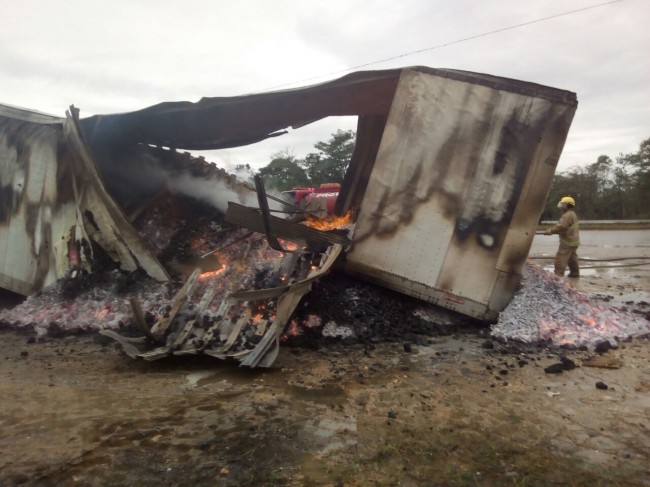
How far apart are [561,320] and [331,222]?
14.4ft

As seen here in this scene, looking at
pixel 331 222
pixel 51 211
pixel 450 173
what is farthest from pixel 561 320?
pixel 51 211

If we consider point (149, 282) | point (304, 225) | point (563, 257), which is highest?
point (563, 257)

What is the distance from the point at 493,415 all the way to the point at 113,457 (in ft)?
9.70

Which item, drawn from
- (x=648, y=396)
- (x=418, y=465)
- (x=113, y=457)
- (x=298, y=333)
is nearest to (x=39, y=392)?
(x=113, y=457)

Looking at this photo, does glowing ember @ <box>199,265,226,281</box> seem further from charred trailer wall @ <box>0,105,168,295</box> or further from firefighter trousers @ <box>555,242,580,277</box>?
firefighter trousers @ <box>555,242,580,277</box>

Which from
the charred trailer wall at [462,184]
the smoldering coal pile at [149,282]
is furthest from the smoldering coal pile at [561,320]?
the smoldering coal pile at [149,282]

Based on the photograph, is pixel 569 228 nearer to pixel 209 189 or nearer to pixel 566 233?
pixel 566 233

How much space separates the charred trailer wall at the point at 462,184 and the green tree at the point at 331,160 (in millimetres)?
27414

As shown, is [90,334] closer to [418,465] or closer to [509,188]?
[418,465]

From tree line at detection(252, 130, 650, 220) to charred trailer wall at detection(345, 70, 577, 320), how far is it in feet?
87.2

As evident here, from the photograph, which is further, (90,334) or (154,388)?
(90,334)

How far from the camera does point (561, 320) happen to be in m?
5.67

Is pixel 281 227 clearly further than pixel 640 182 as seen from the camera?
No

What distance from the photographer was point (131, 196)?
824 cm
